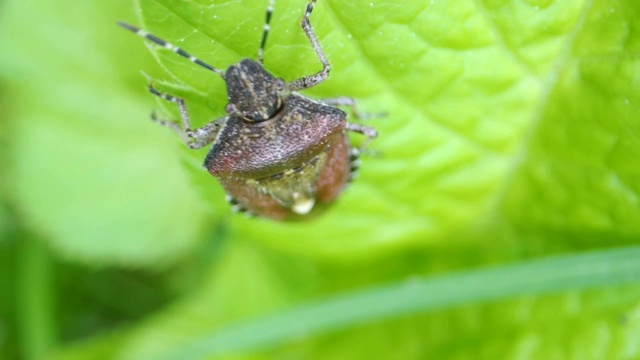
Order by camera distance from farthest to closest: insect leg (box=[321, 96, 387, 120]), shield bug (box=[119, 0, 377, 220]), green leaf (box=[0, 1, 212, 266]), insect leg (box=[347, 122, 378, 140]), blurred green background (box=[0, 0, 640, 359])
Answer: green leaf (box=[0, 1, 212, 266]) → insect leg (box=[347, 122, 378, 140]) → insect leg (box=[321, 96, 387, 120]) → shield bug (box=[119, 0, 377, 220]) → blurred green background (box=[0, 0, 640, 359])

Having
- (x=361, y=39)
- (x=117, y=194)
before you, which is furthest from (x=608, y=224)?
(x=117, y=194)

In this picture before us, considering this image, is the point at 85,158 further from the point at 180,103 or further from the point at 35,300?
the point at 180,103

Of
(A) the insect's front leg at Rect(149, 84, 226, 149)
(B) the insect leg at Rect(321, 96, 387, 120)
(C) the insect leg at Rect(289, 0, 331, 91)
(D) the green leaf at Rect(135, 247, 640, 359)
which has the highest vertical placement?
(A) the insect's front leg at Rect(149, 84, 226, 149)

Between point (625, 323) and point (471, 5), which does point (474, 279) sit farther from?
point (471, 5)

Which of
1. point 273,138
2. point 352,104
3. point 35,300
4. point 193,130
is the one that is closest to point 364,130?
point 352,104

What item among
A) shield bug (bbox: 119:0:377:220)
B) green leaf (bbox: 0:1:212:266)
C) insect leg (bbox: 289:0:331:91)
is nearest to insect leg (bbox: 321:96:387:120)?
shield bug (bbox: 119:0:377:220)

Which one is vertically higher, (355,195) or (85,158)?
(85,158)

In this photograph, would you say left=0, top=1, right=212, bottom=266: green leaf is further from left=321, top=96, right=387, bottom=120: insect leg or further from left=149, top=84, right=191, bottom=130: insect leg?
left=321, top=96, right=387, bottom=120: insect leg

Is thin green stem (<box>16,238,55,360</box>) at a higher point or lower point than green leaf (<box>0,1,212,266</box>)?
lower
